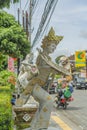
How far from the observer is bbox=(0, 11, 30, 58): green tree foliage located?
26625 millimetres

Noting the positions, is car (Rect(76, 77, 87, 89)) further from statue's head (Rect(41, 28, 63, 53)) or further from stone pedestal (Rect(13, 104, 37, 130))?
statue's head (Rect(41, 28, 63, 53))

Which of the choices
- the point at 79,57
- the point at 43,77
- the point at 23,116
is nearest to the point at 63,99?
the point at 23,116

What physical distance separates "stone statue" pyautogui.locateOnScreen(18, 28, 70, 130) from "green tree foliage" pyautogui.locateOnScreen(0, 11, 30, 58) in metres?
16.7

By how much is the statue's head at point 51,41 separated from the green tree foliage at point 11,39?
16.7 m

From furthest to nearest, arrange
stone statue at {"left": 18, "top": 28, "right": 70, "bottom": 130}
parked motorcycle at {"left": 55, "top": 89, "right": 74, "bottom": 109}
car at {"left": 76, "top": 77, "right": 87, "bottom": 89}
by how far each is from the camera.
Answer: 1. car at {"left": 76, "top": 77, "right": 87, "bottom": 89}
2. parked motorcycle at {"left": 55, "top": 89, "right": 74, "bottom": 109}
3. stone statue at {"left": 18, "top": 28, "right": 70, "bottom": 130}

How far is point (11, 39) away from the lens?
2717cm

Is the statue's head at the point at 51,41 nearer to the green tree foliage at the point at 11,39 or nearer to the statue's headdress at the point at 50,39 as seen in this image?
the statue's headdress at the point at 50,39

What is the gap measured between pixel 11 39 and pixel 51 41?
58.8ft

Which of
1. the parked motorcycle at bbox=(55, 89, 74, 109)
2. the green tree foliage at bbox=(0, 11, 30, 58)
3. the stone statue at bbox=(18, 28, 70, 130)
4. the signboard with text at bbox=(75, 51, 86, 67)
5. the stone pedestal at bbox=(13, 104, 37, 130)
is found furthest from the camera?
the signboard with text at bbox=(75, 51, 86, 67)

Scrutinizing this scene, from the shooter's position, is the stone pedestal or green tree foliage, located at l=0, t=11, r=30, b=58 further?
green tree foliage, located at l=0, t=11, r=30, b=58

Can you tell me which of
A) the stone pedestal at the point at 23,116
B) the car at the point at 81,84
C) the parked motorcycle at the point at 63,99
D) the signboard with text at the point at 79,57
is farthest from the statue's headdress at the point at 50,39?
the signboard with text at the point at 79,57

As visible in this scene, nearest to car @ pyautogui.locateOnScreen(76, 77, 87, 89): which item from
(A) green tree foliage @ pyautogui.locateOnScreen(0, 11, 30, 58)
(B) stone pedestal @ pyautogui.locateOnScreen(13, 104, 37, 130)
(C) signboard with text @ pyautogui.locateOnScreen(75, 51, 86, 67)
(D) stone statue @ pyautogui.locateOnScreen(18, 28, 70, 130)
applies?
(C) signboard with text @ pyautogui.locateOnScreen(75, 51, 86, 67)

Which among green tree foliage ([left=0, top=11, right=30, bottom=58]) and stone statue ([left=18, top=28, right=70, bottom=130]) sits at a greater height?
green tree foliage ([left=0, top=11, right=30, bottom=58])

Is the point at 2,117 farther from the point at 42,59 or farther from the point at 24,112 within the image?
the point at 24,112
